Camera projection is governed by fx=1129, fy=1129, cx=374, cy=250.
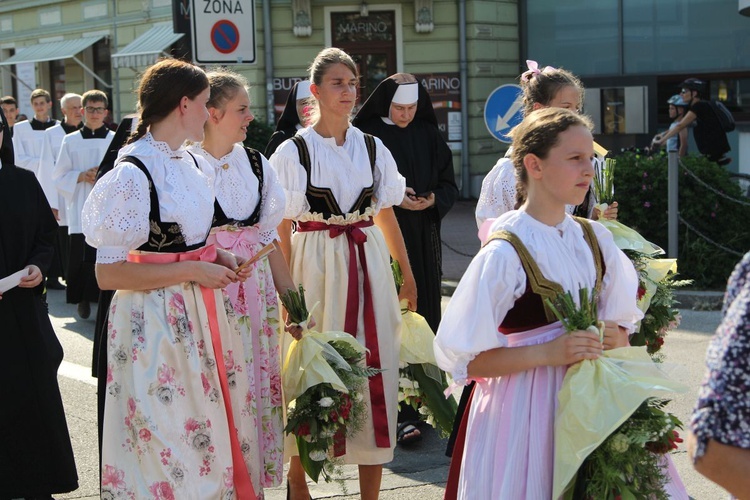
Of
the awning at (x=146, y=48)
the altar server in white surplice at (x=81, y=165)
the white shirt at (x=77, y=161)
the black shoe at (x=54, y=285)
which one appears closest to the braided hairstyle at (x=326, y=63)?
the altar server in white surplice at (x=81, y=165)

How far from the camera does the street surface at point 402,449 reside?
5.65 metres

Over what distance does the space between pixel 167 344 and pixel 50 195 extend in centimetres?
843

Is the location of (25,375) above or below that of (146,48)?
below

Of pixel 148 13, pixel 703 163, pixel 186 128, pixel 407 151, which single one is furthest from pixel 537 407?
pixel 148 13

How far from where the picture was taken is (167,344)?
411 centimetres

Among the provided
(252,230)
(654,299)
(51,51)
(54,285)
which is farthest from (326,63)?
(51,51)

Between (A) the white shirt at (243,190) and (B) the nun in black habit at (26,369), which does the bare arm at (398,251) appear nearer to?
(A) the white shirt at (243,190)

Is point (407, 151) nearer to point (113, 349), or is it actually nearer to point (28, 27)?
point (113, 349)

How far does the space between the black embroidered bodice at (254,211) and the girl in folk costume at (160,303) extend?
0.55 meters

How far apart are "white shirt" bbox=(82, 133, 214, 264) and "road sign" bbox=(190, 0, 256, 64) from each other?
5064mm

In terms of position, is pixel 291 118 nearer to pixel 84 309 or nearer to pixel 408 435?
pixel 408 435

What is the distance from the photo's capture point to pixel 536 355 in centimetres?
344

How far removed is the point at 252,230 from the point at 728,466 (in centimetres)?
315

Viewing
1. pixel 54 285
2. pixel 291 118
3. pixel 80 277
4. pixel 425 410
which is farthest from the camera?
pixel 54 285
